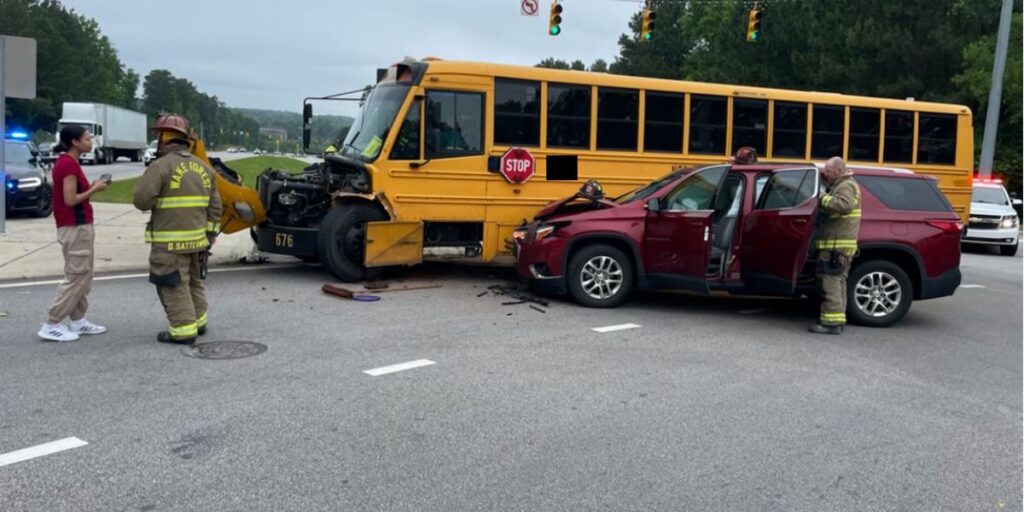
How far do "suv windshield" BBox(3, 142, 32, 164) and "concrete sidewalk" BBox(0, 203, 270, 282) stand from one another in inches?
67.6

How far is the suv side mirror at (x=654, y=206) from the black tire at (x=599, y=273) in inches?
22.6

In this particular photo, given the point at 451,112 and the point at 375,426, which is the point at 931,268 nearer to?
the point at 451,112

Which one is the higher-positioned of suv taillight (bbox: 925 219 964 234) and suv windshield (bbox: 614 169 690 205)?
suv windshield (bbox: 614 169 690 205)

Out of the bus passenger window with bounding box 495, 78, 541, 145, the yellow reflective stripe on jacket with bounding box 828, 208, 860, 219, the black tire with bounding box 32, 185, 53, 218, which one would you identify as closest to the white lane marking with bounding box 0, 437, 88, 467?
the yellow reflective stripe on jacket with bounding box 828, 208, 860, 219

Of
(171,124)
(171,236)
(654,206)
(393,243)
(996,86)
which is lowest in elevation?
(393,243)

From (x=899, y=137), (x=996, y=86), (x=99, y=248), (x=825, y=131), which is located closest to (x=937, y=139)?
(x=899, y=137)

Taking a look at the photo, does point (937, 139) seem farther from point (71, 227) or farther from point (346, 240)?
point (71, 227)

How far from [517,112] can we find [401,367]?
5336 millimetres

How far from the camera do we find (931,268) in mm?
8734

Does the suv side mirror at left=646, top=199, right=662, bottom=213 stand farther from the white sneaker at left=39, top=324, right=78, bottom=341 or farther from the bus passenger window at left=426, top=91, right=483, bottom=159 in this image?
the white sneaker at left=39, top=324, right=78, bottom=341

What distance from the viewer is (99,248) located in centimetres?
1229

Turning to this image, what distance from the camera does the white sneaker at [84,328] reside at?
22.7 feet

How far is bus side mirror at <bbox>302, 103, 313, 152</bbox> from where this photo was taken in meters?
11.6

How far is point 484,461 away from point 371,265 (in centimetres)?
Answer: 581
